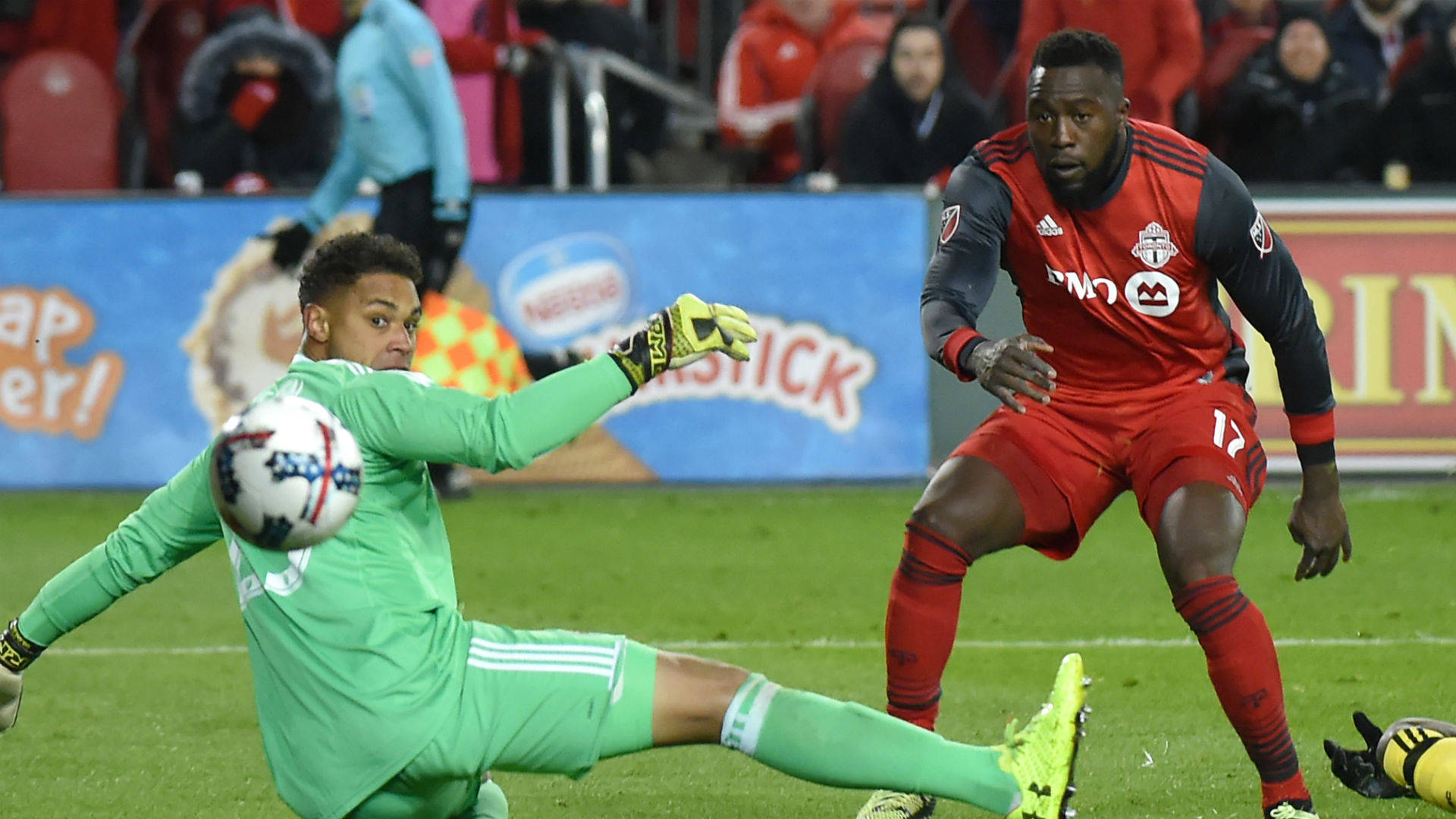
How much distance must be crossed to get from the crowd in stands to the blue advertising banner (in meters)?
0.54

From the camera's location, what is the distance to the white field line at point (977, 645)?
6.76 metres

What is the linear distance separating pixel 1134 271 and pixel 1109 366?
28 cm

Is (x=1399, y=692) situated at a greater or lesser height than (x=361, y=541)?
lesser

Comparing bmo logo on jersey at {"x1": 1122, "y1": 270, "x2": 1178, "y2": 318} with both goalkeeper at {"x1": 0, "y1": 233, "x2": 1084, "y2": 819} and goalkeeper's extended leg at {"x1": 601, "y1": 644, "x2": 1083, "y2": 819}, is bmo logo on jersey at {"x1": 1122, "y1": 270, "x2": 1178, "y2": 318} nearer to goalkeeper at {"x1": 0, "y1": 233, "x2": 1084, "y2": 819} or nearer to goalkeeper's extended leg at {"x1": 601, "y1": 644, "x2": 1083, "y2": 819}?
goalkeeper at {"x1": 0, "y1": 233, "x2": 1084, "y2": 819}

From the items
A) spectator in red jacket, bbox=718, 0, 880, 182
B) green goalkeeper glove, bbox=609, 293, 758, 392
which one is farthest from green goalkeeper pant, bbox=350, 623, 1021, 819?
spectator in red jacket, bbox=718, 0, 880, 182

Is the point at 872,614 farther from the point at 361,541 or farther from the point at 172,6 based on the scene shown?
the point at 172,6

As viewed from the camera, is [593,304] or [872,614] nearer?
[872,614]

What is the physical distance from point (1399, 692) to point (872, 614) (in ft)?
6.96

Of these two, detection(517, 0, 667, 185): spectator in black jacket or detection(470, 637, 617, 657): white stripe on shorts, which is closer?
detection(470, 637, 617, 657): white stripe on shorts

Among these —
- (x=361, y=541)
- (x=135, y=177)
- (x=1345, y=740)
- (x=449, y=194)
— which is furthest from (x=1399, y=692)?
(x=135, y=177)

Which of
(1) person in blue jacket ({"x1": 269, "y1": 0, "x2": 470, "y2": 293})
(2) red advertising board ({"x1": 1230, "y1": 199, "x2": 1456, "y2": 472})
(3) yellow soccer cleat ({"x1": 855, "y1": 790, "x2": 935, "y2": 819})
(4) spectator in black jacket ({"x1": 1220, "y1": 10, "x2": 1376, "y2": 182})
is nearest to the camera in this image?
(3) yellow soccer cleat ({"x1": 855, "y1": 790, "x2": 935, "y2": 819})

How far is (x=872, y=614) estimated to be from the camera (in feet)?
24.5

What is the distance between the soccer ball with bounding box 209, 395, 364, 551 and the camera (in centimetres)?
350

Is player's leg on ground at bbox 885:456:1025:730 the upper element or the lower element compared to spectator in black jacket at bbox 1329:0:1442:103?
lower
